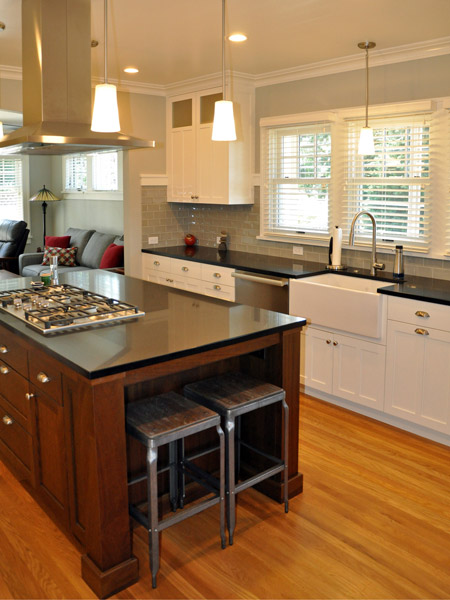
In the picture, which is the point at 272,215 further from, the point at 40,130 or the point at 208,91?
the point at 40,130

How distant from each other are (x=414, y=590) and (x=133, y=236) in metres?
4.48

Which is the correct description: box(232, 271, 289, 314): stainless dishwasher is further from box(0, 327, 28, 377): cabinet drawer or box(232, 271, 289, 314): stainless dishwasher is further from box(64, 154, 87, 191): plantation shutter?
box(64, 154, 87, 191): plantation shutter

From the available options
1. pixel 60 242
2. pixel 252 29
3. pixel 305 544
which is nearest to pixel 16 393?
pixel 305 544

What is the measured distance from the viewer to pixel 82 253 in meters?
8.27

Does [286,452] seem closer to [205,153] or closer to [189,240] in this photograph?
[205,153]

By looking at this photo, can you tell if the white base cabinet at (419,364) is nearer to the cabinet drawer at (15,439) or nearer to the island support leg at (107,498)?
the island support leg at (107,498)

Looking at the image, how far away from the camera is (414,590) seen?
2.37m

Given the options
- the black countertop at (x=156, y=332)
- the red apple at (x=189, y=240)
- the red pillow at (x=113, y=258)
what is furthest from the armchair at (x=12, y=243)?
the black countertop at (x=156, y=332)

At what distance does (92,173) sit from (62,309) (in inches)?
241

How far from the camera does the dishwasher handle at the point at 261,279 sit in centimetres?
450

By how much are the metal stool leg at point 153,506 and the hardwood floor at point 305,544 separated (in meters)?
0.11

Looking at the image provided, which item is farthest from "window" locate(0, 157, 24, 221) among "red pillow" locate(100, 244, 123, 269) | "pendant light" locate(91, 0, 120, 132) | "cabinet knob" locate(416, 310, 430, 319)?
"cabinet knob" locate(416, 310, 430, 319)

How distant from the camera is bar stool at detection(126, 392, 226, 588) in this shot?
2.35 m

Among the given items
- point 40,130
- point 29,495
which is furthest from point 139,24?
point 29,495
